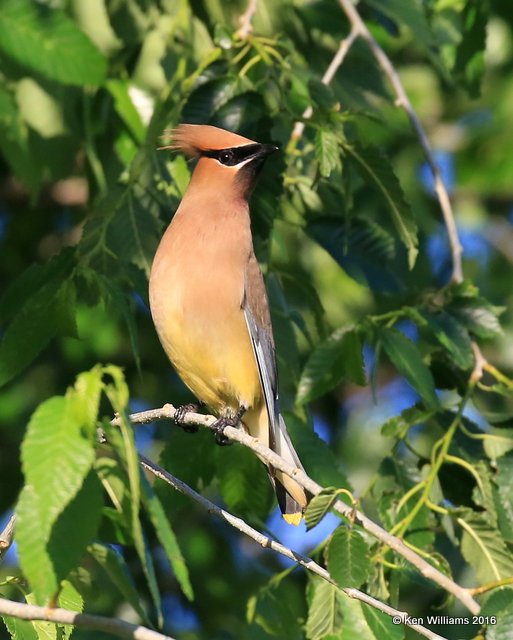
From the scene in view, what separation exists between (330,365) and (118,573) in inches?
43.1

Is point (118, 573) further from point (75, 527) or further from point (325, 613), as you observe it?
point (325, 613)

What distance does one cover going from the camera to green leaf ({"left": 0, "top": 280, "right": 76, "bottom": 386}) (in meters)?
2.94

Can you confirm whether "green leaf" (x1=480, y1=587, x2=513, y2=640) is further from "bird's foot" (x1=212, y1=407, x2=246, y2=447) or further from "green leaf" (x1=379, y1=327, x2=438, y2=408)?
"bird's foot" (x1=212, y1=407, x2=246, y2=447)

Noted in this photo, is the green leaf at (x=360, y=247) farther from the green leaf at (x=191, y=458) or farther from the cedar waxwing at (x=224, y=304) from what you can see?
the green leaf at (x=191, y=458)

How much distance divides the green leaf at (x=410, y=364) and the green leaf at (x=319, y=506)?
0.68 meters

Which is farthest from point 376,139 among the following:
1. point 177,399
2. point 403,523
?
point 403,523

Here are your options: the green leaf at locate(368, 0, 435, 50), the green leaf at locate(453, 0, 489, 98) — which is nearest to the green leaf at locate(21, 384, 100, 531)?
the green leaf at locate(368, 0, 435, 50)

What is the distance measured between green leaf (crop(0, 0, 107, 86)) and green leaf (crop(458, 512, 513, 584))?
1.50 m

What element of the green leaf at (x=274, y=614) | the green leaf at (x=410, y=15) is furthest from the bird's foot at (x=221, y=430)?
the green leaf at (x=410, y=15)

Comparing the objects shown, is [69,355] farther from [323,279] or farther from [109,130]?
[109,130]

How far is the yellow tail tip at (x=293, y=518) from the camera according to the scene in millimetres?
3669

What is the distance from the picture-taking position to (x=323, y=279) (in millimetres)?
5590

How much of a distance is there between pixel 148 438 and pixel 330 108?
2395 millimetres

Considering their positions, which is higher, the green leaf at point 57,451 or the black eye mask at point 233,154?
the green leaf at point 57,451
